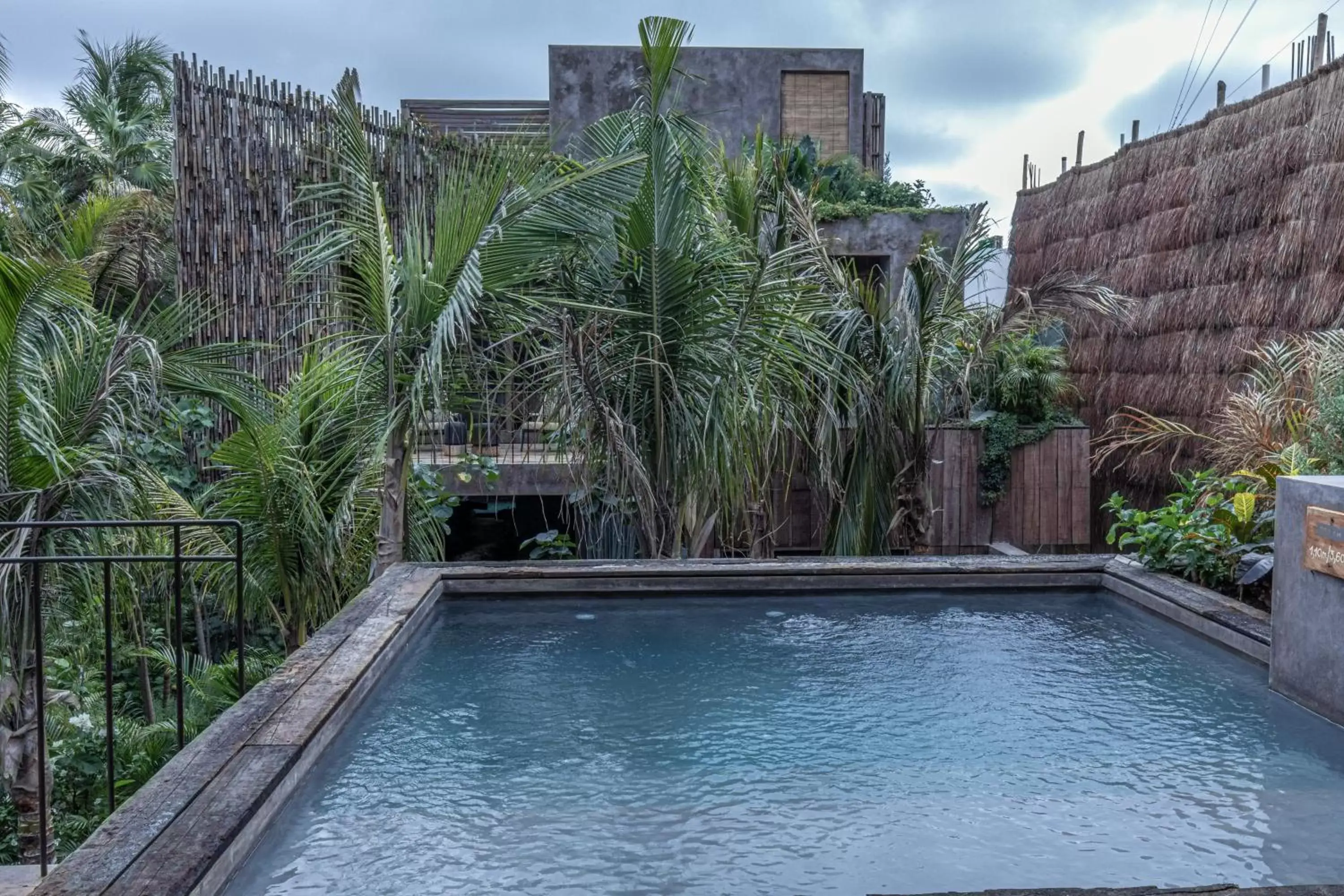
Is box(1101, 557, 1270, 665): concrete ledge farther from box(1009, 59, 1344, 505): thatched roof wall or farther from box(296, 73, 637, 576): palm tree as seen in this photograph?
box(296, 73, 637, 576): palm tree

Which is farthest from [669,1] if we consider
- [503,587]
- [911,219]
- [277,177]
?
[503,587]

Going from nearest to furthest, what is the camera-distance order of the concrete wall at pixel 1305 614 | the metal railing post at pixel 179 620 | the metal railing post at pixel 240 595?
the metal railing post at pixel 179 620
the metal railing post at pixel 240 595
the concrete wall at pixel 1305 614

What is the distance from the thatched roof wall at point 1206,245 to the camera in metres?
6.62

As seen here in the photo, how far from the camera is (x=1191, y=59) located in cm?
850

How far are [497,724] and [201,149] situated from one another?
19.7 feet

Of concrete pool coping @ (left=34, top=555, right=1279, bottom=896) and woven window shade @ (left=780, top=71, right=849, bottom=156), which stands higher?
woven window shade @ (left=780, top=71, right=849, bottom=156)

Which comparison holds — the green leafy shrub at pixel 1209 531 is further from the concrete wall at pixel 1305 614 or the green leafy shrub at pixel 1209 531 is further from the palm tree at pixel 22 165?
the palm tree at pixel 22 165

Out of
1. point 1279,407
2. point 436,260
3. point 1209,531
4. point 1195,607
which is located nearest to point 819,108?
point 1279,407

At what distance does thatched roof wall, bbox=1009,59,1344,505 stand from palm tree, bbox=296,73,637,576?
14.7 feet

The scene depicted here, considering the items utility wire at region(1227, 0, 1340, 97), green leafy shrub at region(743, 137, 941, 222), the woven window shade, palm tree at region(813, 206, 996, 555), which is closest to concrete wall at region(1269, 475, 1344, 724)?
palm tree at region(813, 206, 996, 555)

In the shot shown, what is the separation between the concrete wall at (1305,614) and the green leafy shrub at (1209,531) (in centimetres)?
97

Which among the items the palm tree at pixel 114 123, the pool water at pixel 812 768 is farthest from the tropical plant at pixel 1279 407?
the palm tree at pixel 114 123

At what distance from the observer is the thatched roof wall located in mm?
6621

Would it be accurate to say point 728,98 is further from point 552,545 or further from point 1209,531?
point 1209,531
